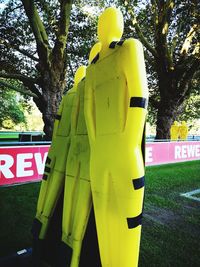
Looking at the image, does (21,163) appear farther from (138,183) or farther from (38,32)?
(38,32)

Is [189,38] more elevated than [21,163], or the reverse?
[189,38]

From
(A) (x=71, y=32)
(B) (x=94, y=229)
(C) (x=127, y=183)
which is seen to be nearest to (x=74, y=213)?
(B) (x=94, y=229)

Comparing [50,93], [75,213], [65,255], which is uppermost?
[50,93]

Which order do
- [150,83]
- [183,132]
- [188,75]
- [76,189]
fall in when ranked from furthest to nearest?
[150,83] → [183,132] → [188,75] → [76,189]

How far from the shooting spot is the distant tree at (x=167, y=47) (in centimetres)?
995

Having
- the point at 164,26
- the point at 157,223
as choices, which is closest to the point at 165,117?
the point at 164,26

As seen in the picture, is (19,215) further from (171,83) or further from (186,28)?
(186,28)

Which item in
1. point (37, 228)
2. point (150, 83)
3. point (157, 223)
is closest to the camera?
point (37, 228)

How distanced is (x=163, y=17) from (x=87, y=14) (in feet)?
10.8

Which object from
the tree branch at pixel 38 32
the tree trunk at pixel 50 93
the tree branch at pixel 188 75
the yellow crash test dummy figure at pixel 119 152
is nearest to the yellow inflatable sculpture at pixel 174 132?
the tree branch at pixel 188 75

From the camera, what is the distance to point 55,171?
2.51 m

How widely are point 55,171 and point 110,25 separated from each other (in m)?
1.43

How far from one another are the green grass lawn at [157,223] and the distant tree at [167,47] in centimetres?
574

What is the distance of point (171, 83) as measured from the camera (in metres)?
10.9
